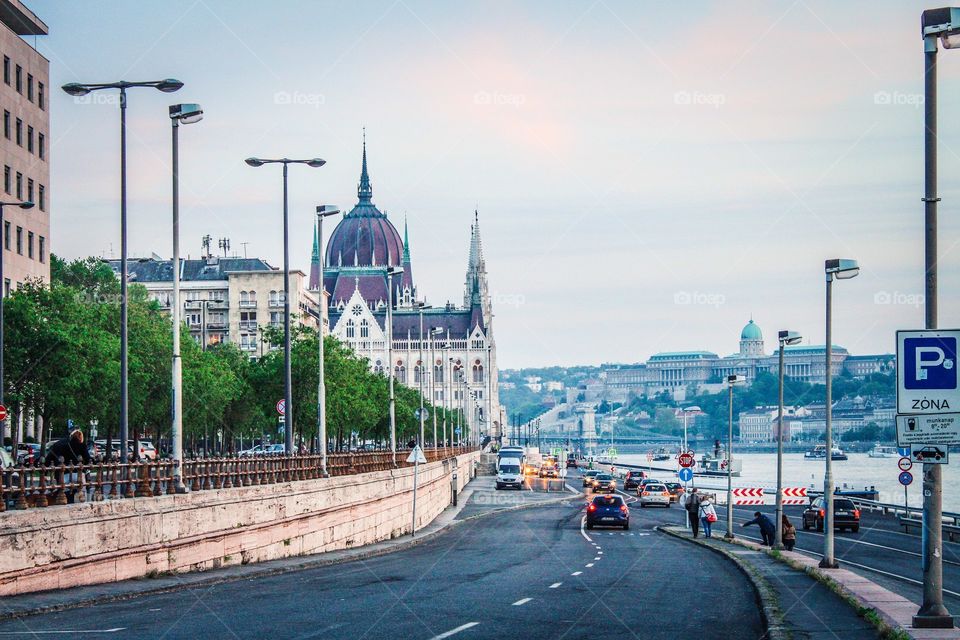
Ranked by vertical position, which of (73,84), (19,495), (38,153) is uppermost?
(38,153)

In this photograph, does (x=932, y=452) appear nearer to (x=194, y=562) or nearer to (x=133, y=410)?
(x=194, y=562)

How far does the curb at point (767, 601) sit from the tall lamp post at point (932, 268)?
74.6 inches

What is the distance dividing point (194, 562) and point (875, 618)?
14.9 metres

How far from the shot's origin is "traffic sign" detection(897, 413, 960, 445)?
57.1 feet

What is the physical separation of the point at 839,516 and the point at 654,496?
26.1 metres

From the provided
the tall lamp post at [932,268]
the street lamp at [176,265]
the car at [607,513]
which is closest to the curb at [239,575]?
the street lamp at [176,265]

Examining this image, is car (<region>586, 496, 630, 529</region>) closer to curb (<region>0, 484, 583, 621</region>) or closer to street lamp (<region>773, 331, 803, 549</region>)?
curb (<region>0, 484, 583, 621</region>)

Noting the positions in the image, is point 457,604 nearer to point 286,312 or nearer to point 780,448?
point 780,448

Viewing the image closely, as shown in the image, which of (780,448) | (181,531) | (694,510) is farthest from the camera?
(694,510)

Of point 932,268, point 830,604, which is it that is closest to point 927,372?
point 932,268

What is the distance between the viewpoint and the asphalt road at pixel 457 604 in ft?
61.4

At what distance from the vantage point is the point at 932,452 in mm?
17547

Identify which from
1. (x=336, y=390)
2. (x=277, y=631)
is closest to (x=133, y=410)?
(x=336, y=390)

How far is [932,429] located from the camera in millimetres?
17438
